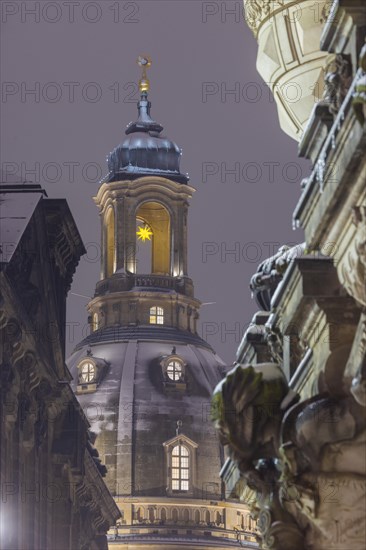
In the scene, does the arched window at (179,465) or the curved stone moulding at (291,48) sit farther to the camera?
the arched window at (179,465)

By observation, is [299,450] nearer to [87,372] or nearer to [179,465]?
[179,465]

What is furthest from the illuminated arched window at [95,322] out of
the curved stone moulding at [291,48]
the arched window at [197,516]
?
the curved stone moulding at [291,48]

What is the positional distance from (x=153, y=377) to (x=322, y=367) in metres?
139

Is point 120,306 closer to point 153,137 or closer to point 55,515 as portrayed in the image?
point 153,137

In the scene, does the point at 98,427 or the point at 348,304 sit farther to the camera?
the point at 98,427

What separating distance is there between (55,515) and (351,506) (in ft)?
159

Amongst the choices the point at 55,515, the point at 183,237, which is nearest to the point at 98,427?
the point at 183,237

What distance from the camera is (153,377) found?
15812 cm

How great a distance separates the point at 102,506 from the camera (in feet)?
273

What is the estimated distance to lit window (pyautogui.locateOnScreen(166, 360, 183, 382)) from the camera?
15812 cm

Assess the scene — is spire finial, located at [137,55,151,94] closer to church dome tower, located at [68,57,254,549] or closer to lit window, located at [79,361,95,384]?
church dome tower, located at [68,57,254,549]

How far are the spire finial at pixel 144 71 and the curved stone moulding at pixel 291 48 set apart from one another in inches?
5923

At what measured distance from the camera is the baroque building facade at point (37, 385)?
2146 inches

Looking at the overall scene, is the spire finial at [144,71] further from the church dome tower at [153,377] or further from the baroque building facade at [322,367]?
the baroque building facade at [322,367]
